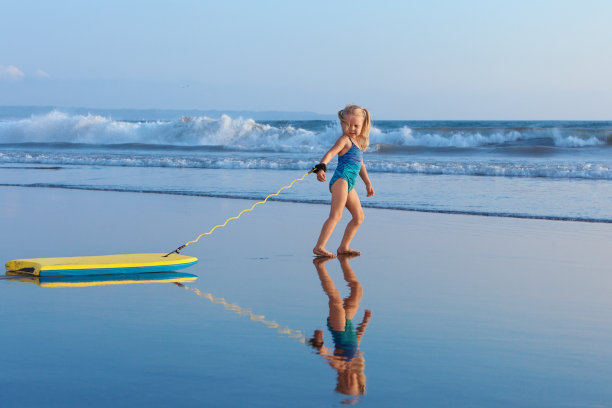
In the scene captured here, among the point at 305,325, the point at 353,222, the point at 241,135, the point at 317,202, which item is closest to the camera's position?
the point at 305,325

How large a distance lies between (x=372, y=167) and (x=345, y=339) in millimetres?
15450

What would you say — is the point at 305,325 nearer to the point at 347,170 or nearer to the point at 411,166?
the point at 347,170

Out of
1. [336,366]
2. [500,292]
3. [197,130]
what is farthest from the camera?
[197,130]

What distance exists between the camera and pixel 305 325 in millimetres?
4469

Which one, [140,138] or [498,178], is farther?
[140,138]

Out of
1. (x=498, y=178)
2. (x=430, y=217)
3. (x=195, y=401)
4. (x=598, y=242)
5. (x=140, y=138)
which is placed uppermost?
(x=140, y=138)

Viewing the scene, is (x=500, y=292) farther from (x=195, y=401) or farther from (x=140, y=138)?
(x=140, y=138)

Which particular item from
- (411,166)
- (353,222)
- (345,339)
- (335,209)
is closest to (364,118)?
(335,209)

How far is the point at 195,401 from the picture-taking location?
10.3ft

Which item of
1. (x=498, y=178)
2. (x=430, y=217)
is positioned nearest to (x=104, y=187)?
(x=430, y=217)

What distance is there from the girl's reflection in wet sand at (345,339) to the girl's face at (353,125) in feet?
5.86

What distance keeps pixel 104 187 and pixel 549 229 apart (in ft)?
28.5

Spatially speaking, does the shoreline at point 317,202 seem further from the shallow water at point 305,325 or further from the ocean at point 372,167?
the shallow water at point 305,325

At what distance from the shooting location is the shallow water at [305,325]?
130 inches
